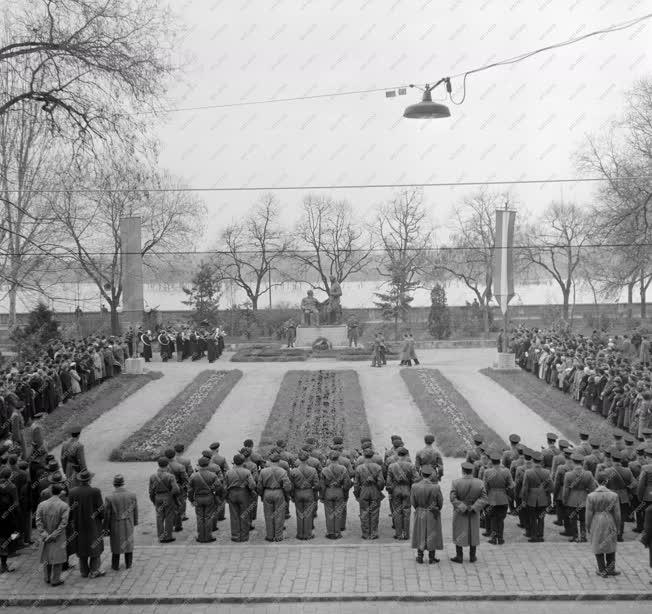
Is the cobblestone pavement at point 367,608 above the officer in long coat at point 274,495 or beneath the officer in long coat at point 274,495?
beneath

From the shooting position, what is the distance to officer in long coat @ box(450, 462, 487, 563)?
10547mm

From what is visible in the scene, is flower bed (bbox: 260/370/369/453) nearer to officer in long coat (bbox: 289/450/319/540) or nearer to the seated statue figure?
officer in long coat (bbox: 289/450/319/540)

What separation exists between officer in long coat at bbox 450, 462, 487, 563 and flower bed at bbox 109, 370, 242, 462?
7805 millimetres

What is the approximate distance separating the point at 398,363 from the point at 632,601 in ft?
67.7

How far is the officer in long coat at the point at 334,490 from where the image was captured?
11.7 meters

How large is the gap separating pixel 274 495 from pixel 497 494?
3272mm

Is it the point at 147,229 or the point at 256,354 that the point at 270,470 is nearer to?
the point at 256,354

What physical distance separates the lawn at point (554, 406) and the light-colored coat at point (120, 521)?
34.0 feet

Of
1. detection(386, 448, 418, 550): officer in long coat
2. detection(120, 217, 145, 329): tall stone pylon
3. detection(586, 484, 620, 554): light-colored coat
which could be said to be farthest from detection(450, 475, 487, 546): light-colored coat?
detection(120, 217, 145, 329): tall stone pylon

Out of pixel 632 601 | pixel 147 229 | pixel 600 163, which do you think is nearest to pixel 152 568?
pixel 632 601

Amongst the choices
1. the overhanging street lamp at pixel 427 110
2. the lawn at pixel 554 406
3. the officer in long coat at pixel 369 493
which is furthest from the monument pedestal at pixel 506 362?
the officer in long coat at pixel 369 493

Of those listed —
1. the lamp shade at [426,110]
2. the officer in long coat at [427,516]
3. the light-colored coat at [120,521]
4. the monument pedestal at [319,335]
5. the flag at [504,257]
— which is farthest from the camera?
the monument pedestal at [319,335]

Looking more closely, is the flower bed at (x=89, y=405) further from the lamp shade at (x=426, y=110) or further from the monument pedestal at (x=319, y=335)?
the lamp shade at (x=426, y=110)

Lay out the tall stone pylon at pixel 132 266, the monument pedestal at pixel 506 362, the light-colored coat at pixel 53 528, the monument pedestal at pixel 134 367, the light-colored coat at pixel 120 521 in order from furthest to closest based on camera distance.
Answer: the monument pedestal at pixel 506 362, the monument pedestal at pixel 134 367, the tall stone pylon at pixel 132 266, the light-colored coat at pixel 120 521, the light-colored coat at pixel 53 528
